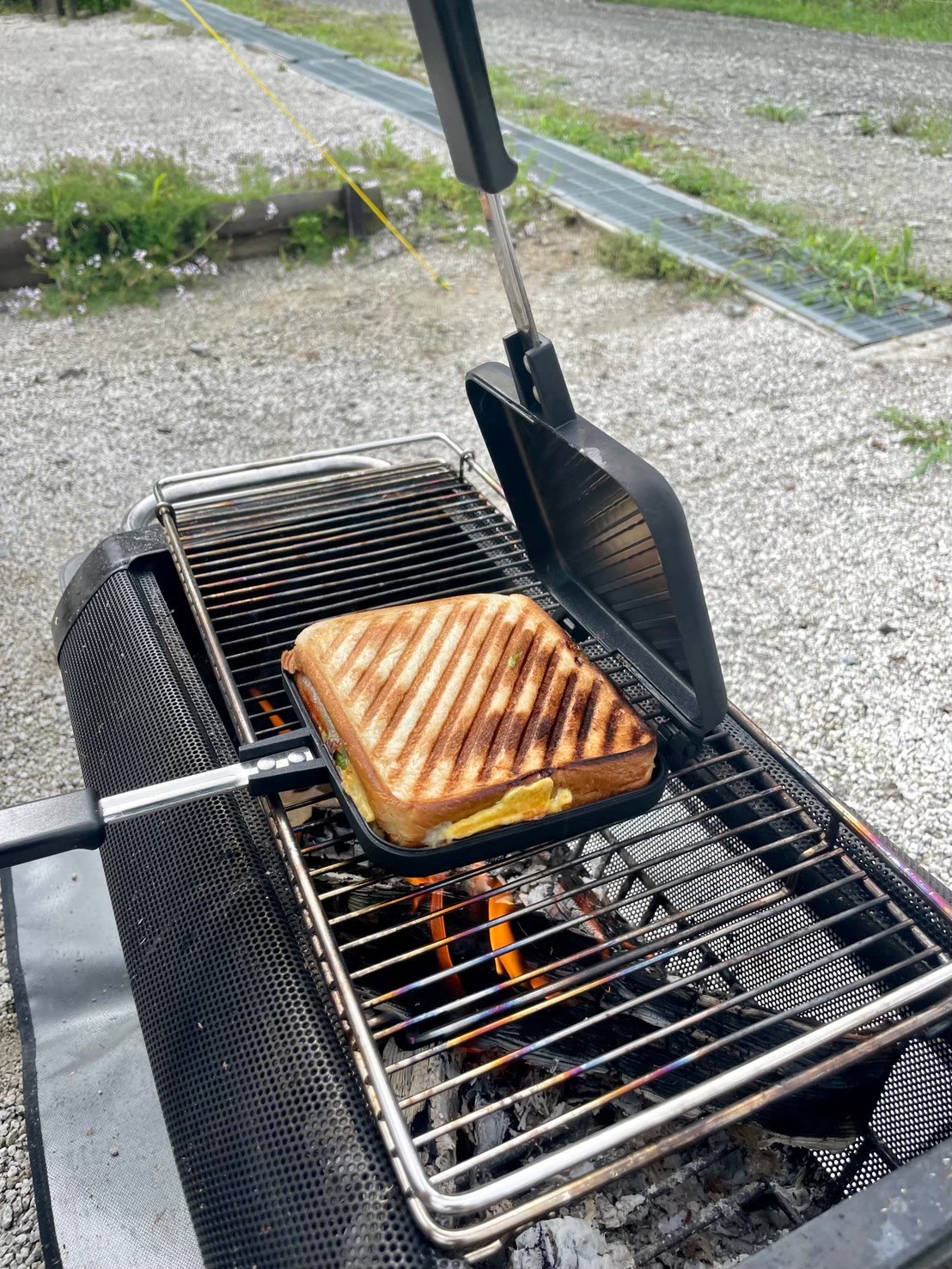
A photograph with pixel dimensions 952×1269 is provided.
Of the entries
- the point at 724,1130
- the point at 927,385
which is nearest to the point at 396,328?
the point at 927,385

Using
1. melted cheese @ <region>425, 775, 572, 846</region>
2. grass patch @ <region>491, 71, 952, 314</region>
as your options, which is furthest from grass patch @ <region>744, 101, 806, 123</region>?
melted cheese @ <region>425, 775, 572, 846</region>

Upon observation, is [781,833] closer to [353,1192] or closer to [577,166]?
[353,1192]

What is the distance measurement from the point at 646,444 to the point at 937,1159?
3817 mm

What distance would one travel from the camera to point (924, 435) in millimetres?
4559

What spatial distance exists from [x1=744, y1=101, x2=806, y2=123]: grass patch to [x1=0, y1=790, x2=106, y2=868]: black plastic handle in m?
10.0

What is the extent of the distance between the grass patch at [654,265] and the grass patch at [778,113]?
3.97 m

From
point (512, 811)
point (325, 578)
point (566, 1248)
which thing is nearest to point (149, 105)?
point (325, 578)

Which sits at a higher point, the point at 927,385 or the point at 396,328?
the point at 396,328

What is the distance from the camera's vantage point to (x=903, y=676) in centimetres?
327

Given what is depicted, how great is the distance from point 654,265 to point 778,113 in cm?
447

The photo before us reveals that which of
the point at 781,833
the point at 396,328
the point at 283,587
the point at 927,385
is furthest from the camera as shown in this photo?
the point at 396,328

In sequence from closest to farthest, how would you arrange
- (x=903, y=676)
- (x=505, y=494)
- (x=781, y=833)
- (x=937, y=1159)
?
(x=937, y=1159)
(x=781, y=833)
(x=505, y=494)
(x=903, y=676)

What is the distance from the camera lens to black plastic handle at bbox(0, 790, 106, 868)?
126cm

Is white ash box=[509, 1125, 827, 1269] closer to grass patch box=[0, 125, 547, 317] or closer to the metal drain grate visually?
the metal drain grate
